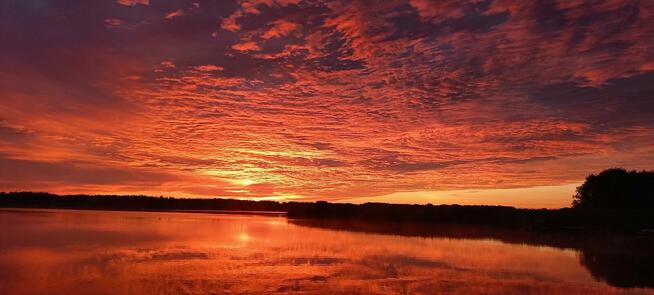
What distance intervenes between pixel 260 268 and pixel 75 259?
8178 mm

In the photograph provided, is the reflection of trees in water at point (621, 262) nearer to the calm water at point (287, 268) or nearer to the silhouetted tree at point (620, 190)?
the calm water at point (287, 268)

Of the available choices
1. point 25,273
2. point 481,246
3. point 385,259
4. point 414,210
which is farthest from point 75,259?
point 414,210

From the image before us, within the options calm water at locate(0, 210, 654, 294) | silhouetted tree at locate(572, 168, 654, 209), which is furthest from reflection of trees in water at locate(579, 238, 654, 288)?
silhouetted tree at locate(572, 168, 654, 209)

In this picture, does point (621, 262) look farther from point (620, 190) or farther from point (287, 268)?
point (620, 190)

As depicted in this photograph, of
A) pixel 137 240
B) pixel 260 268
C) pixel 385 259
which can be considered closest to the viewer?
pixel 260 268

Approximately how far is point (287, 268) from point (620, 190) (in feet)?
216

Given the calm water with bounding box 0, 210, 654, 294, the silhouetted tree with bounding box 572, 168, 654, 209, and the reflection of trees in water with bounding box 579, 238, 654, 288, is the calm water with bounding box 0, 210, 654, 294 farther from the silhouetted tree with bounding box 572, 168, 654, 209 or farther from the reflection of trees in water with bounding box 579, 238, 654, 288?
the silhouetted tree with bounding box 572, 168, 654, 209

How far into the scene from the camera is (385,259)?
85.7ft

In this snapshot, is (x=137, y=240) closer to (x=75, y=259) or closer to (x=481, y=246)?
(x=75, y=259)

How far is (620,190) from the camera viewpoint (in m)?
73.7

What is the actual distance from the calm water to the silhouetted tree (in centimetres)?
4633

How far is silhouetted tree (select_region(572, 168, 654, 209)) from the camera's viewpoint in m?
71.9

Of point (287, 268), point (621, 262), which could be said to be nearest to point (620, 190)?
point (621, 262)

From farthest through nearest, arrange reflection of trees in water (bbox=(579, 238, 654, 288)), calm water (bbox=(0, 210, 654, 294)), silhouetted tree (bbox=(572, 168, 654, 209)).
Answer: silhouetted tree (bbox=(572, 168, 654, 209)) < reflection of trees in water (bbox=(579, 238, 654, 288)) < calm water (bbox=(0, 210, 654, 294))
